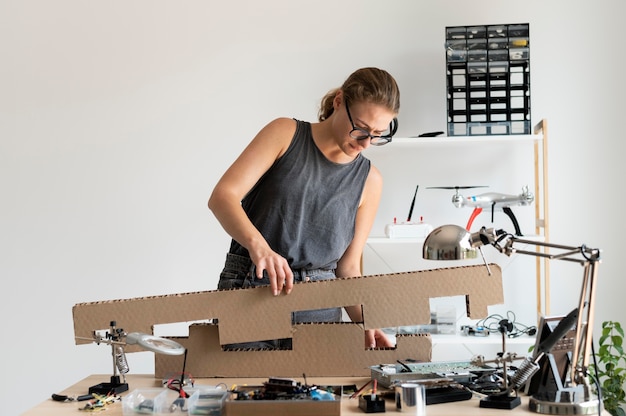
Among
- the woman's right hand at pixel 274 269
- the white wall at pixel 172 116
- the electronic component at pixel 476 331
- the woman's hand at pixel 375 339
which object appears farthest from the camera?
the white wall at pixel 172 116

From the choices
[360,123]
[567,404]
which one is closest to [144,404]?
[567,404]

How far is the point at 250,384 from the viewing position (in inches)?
72.2

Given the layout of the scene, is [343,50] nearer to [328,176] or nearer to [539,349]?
[328,176]

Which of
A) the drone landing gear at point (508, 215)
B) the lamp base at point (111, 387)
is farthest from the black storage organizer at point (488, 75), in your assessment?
the lamp base at point (111, 387)

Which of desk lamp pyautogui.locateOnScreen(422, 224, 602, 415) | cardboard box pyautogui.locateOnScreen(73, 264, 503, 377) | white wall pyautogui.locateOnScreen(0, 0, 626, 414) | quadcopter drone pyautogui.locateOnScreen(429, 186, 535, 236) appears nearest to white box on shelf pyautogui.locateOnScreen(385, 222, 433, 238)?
quadcopter drone pyautogui.locateOnScreen(429, 186, 535, 236)

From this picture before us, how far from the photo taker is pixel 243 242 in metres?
1.95

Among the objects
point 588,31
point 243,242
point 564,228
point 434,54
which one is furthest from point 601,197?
point 243,242

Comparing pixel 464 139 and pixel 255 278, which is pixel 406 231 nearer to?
pixel 464 139

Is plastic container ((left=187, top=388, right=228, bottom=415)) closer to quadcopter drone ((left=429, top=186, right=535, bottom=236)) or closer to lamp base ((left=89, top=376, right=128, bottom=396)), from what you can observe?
lamp base ((left=89, top=376, right=128, bottom=396))

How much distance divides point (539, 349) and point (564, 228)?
1.98 meters

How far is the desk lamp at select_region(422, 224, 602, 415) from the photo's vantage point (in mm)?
1488

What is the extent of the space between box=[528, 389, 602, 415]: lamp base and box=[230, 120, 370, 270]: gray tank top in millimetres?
811

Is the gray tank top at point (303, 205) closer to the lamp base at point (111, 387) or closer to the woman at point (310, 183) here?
the woman at point (310, 183)

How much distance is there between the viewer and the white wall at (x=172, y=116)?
3.49 m
